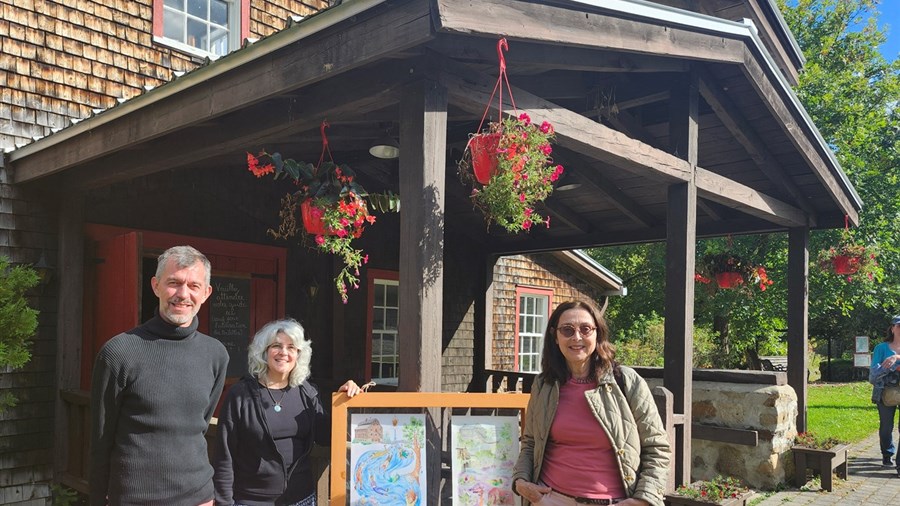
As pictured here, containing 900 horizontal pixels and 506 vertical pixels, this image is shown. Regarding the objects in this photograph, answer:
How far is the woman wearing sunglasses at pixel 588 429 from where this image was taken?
8.81ft

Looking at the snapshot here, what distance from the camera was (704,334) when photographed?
55.5 ft

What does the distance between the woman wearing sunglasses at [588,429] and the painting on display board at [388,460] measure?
0.43 metres

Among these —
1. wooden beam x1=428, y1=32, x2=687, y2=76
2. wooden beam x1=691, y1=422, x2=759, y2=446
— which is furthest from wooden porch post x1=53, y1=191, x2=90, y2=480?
wooden beam x1=691, y1=422, x2=759, y2=446

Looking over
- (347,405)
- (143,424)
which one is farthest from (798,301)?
(143,424)

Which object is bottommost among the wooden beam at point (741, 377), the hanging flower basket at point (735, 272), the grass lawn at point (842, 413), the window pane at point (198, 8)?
the grass lawn at point (842, 413)

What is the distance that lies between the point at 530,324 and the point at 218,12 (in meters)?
6.53

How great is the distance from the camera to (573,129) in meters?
3.84

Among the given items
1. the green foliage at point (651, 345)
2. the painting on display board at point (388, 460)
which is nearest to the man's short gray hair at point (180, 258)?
the painting on display board at point (388, 460)

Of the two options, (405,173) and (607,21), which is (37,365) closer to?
(405,173)

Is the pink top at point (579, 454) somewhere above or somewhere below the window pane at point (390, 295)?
below

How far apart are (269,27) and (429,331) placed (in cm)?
522

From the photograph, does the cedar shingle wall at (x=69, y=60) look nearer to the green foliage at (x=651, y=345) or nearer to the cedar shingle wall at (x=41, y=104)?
the cedar shingle wall at (x=41, y=104)

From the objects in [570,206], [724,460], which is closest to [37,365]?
[570,206]

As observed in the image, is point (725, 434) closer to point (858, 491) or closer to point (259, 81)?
point (858, 491)
